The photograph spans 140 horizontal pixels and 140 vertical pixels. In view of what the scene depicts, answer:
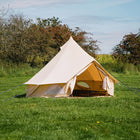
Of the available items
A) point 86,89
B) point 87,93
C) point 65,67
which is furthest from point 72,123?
point 86,89

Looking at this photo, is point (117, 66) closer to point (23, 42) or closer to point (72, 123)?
point (23, 42)

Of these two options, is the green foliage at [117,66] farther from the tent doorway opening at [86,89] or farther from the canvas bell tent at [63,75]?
the canvas bell tent at [63,75]

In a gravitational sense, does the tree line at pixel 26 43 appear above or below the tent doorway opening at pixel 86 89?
above

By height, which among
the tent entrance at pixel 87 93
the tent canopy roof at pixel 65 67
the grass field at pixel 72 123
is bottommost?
the tent entrance at pixel 87 93

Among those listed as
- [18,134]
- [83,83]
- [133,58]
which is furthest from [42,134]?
[133,58]

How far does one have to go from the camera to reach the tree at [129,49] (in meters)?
22.3

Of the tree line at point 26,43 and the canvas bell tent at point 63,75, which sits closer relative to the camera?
the canvas bell tent at point 63,75

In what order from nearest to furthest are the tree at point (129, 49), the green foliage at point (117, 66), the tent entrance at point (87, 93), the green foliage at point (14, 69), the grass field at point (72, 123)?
1. the grass field at point (72, 123)
2. the tent entrance at point (87, 93)
3. the green foliage at point (14, 69)
4. the green foliage at point (117, 66)
5. the tree at point (129, 49)

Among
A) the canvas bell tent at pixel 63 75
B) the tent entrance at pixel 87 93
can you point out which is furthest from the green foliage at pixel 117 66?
the canvas bell tent at pixel 63 75

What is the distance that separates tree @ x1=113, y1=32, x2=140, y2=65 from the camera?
2227 cm

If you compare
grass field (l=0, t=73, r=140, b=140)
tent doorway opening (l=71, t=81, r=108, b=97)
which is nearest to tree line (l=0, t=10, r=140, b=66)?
tent doorway opening (l=71, t=81, r=108, b=97)

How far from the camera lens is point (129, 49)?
74.7ft

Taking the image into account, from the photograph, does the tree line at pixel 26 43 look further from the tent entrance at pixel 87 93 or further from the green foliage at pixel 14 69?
the tent entrance at pixel 87 93

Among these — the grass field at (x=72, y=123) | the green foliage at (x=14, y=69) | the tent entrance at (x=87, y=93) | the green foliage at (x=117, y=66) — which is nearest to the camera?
the grass field at (x=72, y=123)
